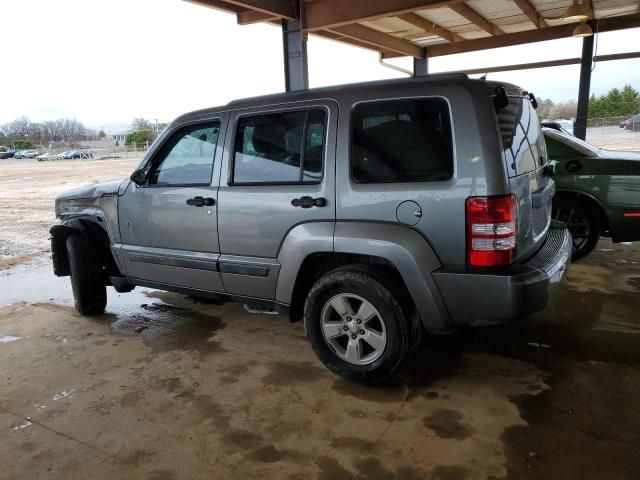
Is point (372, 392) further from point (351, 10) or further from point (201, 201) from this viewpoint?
point (351, 10)

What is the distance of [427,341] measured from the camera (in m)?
3.84

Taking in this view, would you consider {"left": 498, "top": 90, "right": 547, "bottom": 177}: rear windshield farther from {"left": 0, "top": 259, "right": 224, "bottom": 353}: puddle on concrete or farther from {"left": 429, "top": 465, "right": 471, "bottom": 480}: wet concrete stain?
{"left": 0, "top": 259, "right": 224, "bottom": 353}: puddle on concrete

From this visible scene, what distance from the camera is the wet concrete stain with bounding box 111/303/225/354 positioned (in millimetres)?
3916

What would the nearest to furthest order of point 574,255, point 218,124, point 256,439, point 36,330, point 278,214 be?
point 256,439, point 278,214, point 218,124, point 36,330, point 574,255

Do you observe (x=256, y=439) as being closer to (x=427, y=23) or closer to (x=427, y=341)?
(x=427, y=341)

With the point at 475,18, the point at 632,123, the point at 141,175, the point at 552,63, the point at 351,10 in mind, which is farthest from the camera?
the point at 632,123

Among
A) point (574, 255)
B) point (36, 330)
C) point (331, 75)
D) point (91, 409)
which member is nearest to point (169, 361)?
point (91, 409)

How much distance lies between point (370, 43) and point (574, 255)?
7626 mm

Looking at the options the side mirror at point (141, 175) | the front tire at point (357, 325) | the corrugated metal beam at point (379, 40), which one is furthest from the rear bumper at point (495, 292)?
the corrugated metal beam at point (379, 40)

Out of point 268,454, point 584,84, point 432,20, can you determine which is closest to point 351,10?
point 432,20

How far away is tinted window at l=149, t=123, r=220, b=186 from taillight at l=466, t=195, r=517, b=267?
1956mm

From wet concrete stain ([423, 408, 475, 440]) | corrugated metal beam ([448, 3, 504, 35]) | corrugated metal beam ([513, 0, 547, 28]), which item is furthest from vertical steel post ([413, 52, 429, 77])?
wet concrete stain ([423, 408, 475, 440])

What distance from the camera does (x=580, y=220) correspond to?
5531 mm

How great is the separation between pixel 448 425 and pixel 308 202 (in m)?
1.55
